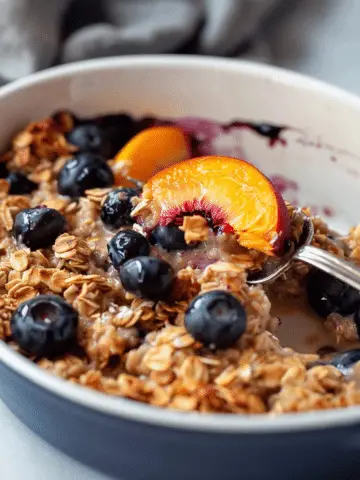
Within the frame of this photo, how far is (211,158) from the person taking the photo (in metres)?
1.40

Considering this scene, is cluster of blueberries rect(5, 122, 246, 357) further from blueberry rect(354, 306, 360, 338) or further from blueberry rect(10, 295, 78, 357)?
blueberry rect(354, 306, 360, 338)

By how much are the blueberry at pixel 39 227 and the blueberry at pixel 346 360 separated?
528 mm

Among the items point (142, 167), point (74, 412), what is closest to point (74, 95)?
point (142, 167)

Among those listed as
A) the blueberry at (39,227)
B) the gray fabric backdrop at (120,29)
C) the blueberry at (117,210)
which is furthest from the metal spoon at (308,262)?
the gray fabric backdrop at (120,29)

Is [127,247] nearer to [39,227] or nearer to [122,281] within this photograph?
[122,281]

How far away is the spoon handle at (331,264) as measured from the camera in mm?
1268

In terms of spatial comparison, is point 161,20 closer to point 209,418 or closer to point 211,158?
point 211,158

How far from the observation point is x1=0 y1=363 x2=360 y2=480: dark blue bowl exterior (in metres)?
0.98

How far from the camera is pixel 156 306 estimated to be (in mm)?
1228

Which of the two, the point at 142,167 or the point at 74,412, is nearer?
the point at 74,412

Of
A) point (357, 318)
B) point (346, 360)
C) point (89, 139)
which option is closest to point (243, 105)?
point (89, 139)

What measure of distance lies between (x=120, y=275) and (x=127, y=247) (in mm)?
57

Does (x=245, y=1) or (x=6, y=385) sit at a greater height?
(x=245, y=1)

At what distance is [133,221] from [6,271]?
0.24 metres
